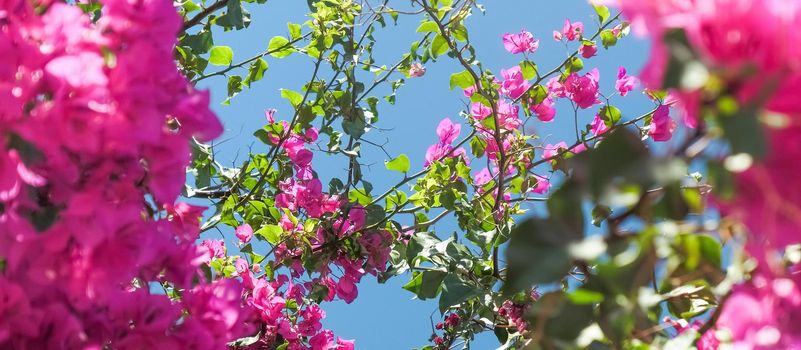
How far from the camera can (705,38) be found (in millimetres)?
417

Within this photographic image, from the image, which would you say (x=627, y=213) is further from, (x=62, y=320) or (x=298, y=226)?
(x=298, y=226)

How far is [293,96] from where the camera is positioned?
2230mm

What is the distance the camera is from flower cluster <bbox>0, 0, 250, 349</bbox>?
0.62 meters

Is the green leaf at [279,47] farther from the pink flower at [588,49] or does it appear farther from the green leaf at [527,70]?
the pink flower at [588,49]

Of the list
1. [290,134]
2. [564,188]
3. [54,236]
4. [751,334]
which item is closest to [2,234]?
[54,236]

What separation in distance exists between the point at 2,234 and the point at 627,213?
516 mm

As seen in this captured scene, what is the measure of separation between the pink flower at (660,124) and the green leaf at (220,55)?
124cm

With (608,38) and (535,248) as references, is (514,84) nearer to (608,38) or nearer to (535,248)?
(608,38)

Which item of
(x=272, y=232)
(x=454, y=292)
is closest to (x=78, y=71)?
(x=454, y=292)

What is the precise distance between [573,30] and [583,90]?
25 centimetres

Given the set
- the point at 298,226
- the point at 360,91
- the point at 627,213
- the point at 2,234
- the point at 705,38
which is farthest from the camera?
the point at 360,91

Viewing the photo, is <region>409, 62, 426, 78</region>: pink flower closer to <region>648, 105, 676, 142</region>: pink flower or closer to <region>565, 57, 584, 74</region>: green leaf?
<region>565, 57, 584, 74</region>: green leaf

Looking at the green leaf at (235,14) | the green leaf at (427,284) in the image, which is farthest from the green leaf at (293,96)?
the green leaf at (427,284)

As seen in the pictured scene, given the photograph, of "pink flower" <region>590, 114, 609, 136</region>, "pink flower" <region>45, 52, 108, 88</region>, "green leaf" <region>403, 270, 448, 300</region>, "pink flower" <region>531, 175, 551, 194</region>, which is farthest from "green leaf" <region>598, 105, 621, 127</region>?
"pink flower" <region>45, 52, 108, 88</region>
